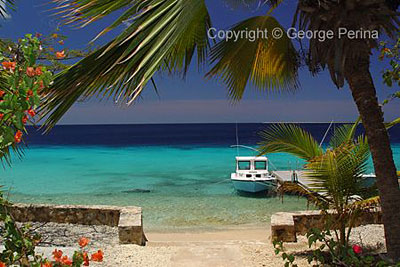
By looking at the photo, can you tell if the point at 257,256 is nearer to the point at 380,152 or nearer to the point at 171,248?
the point at 171,248

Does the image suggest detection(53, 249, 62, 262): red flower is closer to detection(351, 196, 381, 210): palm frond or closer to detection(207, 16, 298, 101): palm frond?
detection(207, 16, 298, 101): palm frond

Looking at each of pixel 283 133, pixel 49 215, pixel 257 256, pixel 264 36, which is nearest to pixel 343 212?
pixel 283 133

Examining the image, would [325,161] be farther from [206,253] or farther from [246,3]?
[206,253]

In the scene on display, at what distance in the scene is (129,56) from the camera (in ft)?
6.63

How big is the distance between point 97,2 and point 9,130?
1.01m

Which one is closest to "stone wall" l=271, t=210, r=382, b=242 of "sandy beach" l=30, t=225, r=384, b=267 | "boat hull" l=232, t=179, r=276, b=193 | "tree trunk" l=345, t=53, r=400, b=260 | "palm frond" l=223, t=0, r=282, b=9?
"sandy beach" l=30, t=225, r=384, b=267

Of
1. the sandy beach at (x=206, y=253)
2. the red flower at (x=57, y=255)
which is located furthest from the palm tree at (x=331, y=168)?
the red flower at (x=57, y=255)

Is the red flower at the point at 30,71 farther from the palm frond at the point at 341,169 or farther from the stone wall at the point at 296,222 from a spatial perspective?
the stone wall at the point at 296,222

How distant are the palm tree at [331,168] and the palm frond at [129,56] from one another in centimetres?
267

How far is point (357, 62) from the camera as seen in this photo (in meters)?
3.43

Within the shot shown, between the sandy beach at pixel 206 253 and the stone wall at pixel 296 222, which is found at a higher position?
the stone wall at pixel 296 222

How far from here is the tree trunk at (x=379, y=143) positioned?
344 centimetres

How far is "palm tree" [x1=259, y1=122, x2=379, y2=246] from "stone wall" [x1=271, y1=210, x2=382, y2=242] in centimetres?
157

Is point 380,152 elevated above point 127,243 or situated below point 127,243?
above
